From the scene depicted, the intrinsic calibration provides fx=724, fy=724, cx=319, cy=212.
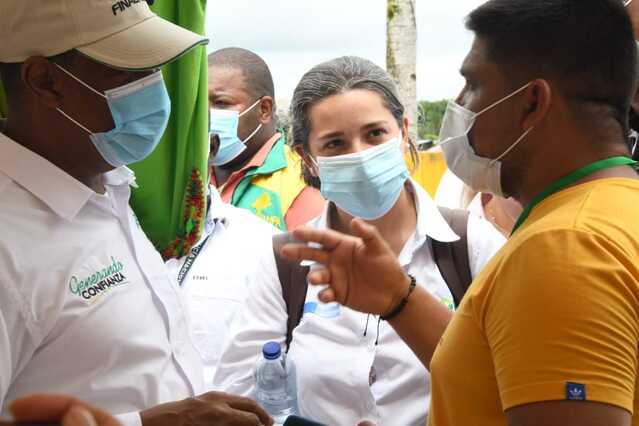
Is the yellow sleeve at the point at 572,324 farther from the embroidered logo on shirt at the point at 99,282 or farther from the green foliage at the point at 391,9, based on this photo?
the green foliage at the point at 391,9

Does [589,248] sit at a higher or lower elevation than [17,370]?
higher

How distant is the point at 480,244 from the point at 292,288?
0.62 m

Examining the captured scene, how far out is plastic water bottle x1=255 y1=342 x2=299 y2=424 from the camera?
89.4 inches

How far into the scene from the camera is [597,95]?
4.85 feet

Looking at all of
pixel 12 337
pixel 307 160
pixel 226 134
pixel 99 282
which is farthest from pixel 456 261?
pixel 226 134

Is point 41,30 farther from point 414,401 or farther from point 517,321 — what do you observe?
point 414,401

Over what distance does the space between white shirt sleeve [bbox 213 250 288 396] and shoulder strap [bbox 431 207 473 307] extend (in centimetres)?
53

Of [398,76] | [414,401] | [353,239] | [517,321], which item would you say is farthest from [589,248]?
[398,76]

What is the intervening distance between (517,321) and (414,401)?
3.22ft

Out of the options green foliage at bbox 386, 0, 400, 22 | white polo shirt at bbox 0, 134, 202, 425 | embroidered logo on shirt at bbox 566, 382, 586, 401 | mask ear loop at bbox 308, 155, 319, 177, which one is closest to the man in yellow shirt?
embroidered logo on shirt at bbox 566, 382, 586, 401

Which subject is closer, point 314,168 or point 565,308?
point 565,308

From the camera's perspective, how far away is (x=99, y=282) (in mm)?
1690

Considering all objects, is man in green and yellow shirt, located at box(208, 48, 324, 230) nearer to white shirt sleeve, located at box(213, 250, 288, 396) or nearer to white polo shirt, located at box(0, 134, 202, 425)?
white shirt sleeve, located at box(213, 250, 288, 396)

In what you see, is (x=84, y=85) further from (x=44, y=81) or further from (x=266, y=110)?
(x=266, y=110)
